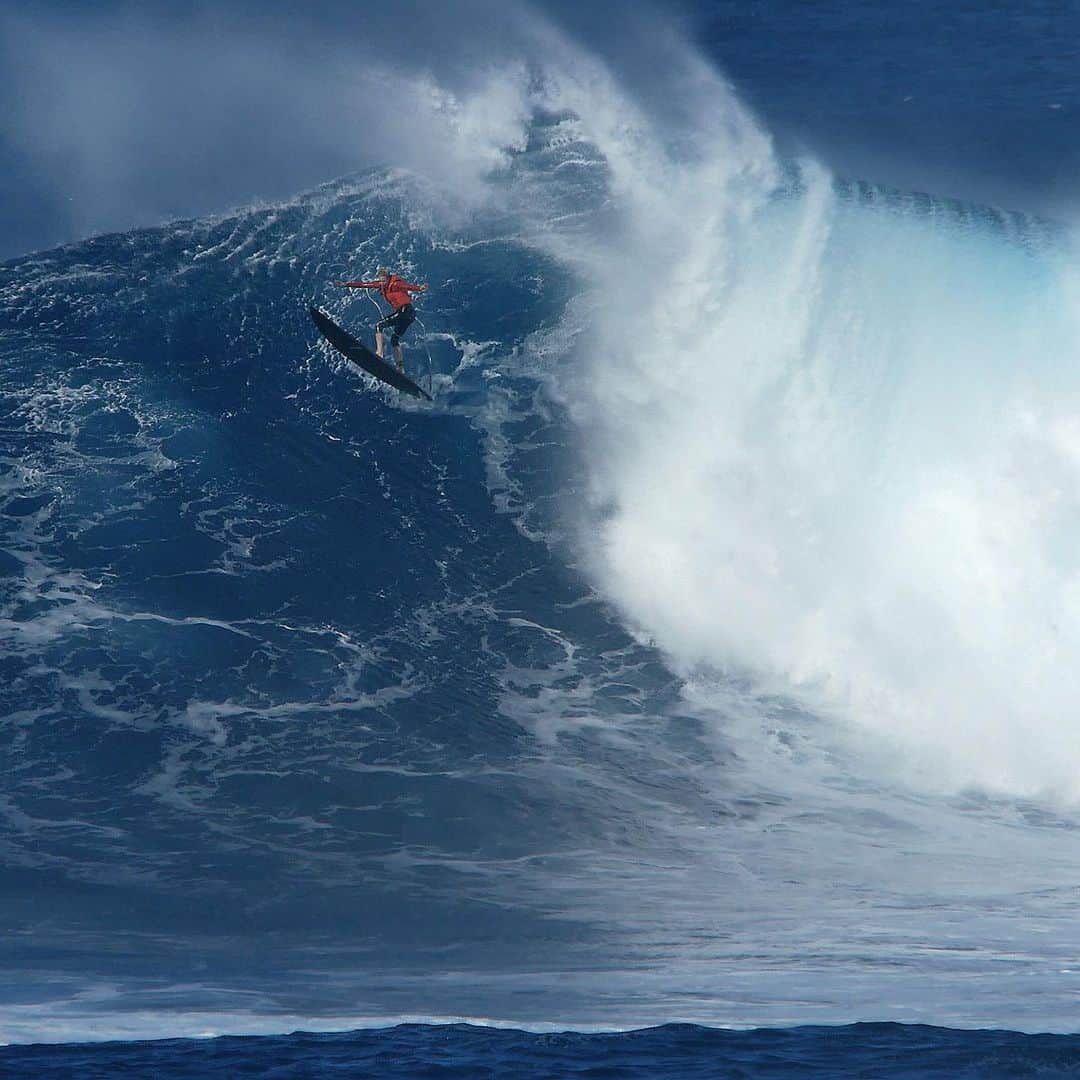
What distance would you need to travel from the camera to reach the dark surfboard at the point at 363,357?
2675cm

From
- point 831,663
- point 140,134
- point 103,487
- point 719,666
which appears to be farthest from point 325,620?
point 140,134

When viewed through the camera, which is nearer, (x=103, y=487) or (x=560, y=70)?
(x=103, y=487)

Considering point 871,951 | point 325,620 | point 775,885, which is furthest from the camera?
point 325,620

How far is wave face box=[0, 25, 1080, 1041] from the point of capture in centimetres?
1775

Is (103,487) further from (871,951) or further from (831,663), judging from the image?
(871,951)

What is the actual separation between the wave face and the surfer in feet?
2.03

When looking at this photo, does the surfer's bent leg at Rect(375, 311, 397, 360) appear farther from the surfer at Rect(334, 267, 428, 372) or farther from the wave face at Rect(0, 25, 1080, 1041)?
the wave face at Rect(0, 25, 1080, 1041)

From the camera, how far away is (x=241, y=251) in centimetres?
2844

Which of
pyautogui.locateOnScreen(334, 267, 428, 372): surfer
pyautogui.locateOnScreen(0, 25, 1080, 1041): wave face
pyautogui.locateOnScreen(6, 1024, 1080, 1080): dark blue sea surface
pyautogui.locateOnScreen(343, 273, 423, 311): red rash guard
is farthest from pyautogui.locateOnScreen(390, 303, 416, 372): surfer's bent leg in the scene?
pyautogui.locateOnScreen(6, 1024, 1080, 1080): dark blue sea surface

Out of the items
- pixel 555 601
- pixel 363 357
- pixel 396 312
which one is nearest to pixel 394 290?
pixel 396 312

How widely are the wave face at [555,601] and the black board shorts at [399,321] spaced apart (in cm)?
100

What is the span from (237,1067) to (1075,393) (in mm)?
19315

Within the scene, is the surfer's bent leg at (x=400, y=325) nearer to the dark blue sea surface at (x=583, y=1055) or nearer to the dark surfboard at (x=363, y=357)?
the dark surfboard at (x=363, y=357)

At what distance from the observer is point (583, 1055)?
572 inches
